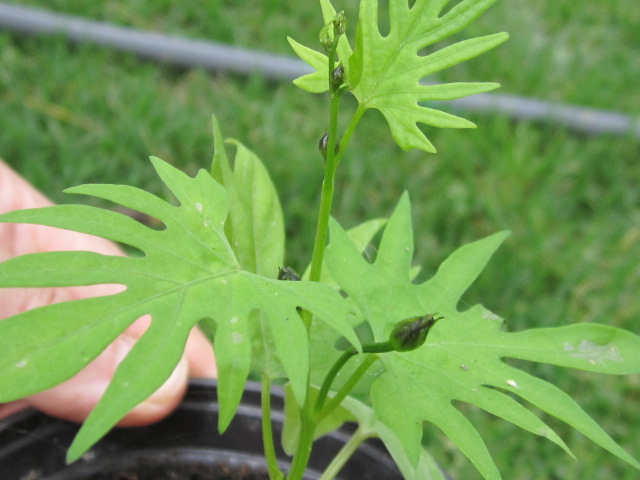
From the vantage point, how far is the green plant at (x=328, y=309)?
54cm

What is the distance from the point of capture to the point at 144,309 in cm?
57

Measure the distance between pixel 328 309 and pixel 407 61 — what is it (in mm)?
232

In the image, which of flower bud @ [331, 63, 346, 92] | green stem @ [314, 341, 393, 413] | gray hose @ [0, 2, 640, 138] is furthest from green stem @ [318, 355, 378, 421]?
gray hose @ [0, 2, 640, 138]

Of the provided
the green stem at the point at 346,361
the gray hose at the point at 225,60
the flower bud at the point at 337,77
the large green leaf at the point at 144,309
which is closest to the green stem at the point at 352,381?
Answer: the green stem at the point at 346,361

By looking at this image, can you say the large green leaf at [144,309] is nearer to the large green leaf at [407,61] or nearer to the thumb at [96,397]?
the large green leaf at [407,61]

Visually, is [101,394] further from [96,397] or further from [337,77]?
[337,77]

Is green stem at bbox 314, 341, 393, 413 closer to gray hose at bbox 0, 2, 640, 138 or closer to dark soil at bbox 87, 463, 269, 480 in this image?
dark soil at bbox 87, 463, 269, 480

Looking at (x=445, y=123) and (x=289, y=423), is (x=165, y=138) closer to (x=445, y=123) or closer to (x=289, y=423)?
(x=289, y=423)

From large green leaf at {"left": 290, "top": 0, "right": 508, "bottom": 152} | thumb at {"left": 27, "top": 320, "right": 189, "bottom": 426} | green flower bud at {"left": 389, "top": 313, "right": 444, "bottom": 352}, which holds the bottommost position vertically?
thumb at {"left": 27, "top": 320, "right": 189, "bottom": 426}

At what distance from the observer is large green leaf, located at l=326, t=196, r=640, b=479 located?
64 centimetres

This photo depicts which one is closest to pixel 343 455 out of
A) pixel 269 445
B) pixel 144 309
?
pixel 269 445

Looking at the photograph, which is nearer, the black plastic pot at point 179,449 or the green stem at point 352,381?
the green stem at point 352,381

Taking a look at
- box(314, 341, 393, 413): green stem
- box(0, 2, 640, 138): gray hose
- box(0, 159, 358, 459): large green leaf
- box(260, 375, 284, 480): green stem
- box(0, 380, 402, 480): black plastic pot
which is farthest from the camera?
box(0, 2, 640, 138): gray hose

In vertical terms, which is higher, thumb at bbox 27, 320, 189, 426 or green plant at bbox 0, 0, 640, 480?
green plant at bbox 0, 0, 640, 480
